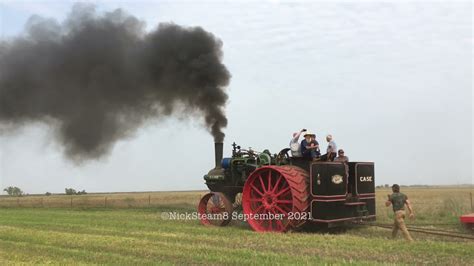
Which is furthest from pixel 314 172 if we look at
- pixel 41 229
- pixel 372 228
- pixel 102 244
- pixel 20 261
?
pixel 41 229

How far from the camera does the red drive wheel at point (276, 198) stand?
10914mm

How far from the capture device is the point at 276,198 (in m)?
11.4

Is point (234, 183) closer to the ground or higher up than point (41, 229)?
higher up

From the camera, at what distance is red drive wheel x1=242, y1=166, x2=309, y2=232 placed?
10.9m

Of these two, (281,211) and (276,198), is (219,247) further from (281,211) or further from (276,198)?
(276,198)

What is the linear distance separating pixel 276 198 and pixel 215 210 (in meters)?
2.58

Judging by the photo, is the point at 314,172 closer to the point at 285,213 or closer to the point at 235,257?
the point at 285,213

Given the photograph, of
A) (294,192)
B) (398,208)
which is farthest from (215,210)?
(398,208)

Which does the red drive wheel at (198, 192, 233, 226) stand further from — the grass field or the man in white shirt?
the man in white shirt

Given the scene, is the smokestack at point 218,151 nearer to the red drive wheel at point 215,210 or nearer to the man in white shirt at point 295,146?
the red drive wheel at point 215,210

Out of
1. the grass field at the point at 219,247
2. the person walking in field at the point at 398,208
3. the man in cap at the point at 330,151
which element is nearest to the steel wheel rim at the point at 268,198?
the grass field at the point at 219,247

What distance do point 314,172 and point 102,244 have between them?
4953 millimetres

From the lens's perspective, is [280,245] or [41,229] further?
[41,229]

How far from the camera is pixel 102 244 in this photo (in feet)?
30.9
